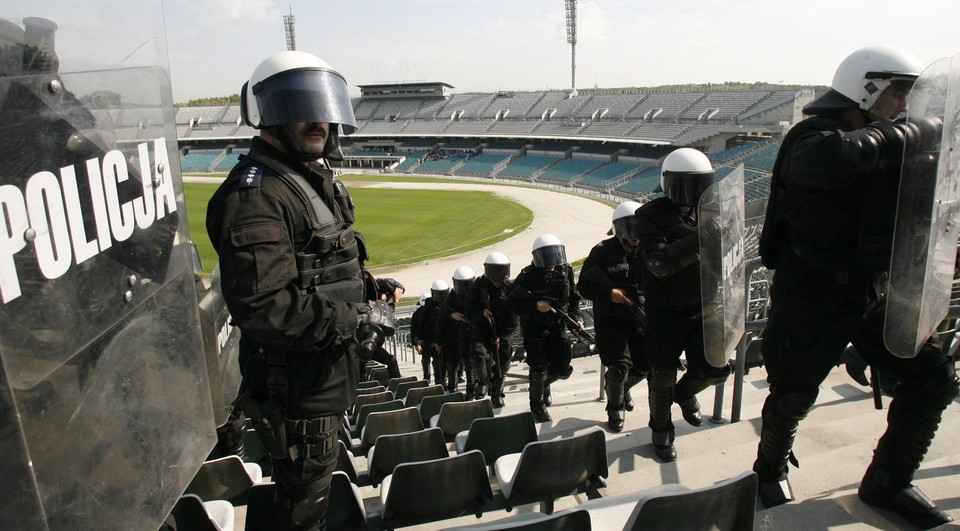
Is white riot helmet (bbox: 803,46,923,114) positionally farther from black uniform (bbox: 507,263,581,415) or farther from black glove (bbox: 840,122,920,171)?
black uniform (bbox: 507,263,581,415)

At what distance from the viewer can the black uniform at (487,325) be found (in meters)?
7.82

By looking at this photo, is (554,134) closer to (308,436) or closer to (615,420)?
(615,420)

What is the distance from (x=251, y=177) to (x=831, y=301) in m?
2.57

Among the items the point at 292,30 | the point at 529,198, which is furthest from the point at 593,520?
the point at 292,30

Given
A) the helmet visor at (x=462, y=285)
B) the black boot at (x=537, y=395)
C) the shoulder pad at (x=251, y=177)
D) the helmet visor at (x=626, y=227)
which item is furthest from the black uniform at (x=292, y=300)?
the helmet visor at (x=462, y=285)

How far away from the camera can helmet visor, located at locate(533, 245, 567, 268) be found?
6160 mm

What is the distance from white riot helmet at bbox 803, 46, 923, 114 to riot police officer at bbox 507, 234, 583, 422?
3333 millimetres

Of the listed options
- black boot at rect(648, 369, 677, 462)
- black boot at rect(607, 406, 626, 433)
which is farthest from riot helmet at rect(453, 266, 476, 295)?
black boot at rect(648, 369, 677, 462)

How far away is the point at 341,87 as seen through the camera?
2.63 m

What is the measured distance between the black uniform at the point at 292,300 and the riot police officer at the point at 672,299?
78.5 inches

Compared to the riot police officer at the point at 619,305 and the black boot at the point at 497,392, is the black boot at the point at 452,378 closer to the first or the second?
the black boot at the point at 497,392

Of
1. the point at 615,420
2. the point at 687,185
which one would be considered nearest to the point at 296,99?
the point at 687,185

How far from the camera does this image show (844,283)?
255cm

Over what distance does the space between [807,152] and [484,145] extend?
6559cm
